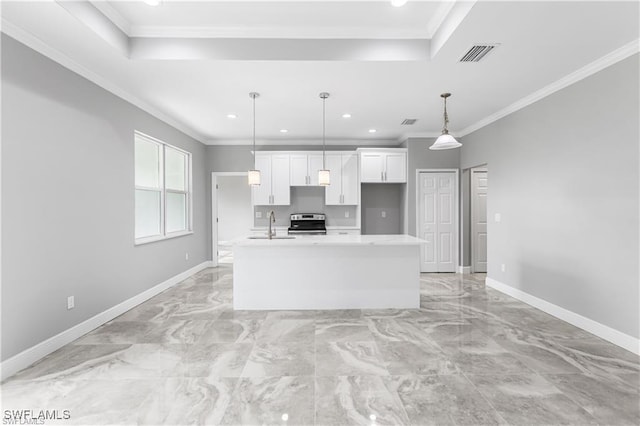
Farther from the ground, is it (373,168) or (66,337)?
(373,168)

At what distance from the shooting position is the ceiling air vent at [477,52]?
2.86m

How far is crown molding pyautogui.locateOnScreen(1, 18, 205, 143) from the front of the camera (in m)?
2.51

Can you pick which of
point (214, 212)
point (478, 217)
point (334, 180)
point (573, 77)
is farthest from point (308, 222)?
point (573, 77)

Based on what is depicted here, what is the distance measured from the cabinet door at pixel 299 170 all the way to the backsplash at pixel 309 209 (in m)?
0.33

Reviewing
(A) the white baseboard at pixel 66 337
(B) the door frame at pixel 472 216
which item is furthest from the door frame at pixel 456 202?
(A) the white baseboard at pixel 66 337

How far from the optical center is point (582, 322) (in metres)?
3.39

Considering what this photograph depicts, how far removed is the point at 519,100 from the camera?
4.31 metres

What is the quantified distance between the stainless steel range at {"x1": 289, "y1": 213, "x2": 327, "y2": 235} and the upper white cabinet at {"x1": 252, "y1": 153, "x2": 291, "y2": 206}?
392mm

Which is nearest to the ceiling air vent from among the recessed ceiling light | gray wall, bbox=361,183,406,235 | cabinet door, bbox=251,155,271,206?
the recessed ceiling light

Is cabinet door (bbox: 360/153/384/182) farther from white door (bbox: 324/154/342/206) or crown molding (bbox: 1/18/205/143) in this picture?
crown molding (bbox: 1/18/205/143)

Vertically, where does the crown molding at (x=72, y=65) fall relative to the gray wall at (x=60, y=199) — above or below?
above

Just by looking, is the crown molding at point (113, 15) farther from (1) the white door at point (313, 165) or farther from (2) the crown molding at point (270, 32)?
(1) the white door at point (313, 165)

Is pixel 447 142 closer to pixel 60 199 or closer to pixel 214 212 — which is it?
pixel 60 199

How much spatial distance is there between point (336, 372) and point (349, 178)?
4.54 m
